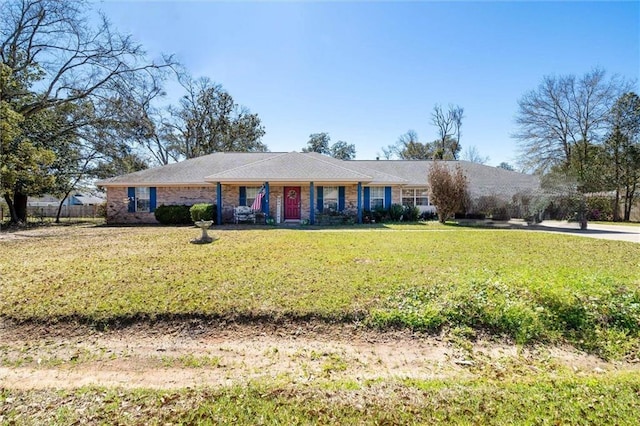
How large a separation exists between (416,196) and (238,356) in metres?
18.5

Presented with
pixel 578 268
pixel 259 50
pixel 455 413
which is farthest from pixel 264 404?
pixel 259 50

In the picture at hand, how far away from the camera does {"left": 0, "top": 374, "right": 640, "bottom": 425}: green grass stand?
2508 mm

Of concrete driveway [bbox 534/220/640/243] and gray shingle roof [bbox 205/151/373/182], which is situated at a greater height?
gray shingle roof [bbox 205/151/373/182]

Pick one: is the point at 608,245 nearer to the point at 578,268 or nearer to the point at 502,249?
the point at 502,249

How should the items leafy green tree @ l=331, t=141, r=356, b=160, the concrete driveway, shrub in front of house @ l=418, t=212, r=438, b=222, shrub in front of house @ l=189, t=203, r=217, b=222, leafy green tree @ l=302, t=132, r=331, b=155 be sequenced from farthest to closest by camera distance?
leafy green tree @ l=331, t=141, r=356, b=160
leafy green tree @ l=302, t=132, r=331, b=155
shrub in front of house @ l=418, t=212, r=438, b=222
shrub in front of house @ l=189, t=203, r=217, b=222
the concrete driveway

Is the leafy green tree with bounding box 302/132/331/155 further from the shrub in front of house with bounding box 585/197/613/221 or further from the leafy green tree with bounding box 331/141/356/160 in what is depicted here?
the shrub in front of house with bounding box 585/197/613/221

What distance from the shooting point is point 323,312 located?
4.43 meters

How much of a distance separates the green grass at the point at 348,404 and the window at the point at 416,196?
57.7 ft

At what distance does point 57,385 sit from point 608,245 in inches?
528

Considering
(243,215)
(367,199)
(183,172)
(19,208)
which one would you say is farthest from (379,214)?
(19,208)

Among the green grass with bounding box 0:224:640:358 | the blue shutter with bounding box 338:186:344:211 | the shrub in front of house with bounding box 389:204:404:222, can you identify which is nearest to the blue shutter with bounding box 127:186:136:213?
the green grass with bounding box 0:224:640:358

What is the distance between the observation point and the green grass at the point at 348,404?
2508mm

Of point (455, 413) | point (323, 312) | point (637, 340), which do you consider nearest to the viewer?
point (455, 413)

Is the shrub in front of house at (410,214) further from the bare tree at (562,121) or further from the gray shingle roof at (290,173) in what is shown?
the bare tree at (562,121)
